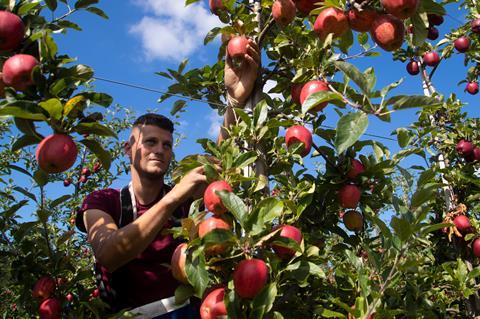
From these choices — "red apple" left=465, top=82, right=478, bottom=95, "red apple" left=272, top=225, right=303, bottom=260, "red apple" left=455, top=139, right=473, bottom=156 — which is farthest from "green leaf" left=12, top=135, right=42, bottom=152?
"red apple" left=465, top=82, right=478, bottom=95

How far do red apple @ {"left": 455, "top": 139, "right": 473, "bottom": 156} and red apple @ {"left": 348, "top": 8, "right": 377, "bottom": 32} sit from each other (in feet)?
9.57

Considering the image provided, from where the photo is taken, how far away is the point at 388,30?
3.96ft

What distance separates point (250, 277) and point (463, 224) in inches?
111

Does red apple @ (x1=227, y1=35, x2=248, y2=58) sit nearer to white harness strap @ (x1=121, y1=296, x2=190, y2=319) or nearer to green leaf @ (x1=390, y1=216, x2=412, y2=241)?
green leaf @ (x1=390, y1=216, x2=412, y2=241)

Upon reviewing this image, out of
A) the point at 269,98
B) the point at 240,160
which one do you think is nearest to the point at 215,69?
the point at 269,98

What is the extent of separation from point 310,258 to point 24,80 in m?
1.11

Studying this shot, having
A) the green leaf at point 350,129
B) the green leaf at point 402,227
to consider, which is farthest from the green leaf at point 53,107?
the green leaf at point 402,227

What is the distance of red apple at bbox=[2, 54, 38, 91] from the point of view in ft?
4.05

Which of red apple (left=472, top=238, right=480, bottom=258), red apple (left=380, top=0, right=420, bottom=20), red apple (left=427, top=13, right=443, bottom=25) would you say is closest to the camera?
red apple (left=380, top=0, right=420, bottom=20)

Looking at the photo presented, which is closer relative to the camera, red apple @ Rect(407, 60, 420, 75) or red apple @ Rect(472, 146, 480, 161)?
red apple @ Rect(472, 146, 480, 161)

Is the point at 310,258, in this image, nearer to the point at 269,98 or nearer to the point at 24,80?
the point at 269,98

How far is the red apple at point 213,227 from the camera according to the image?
4.22 feet

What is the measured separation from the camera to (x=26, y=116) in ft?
3.85

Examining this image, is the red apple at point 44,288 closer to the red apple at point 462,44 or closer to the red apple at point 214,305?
the red apple at point 214,305
